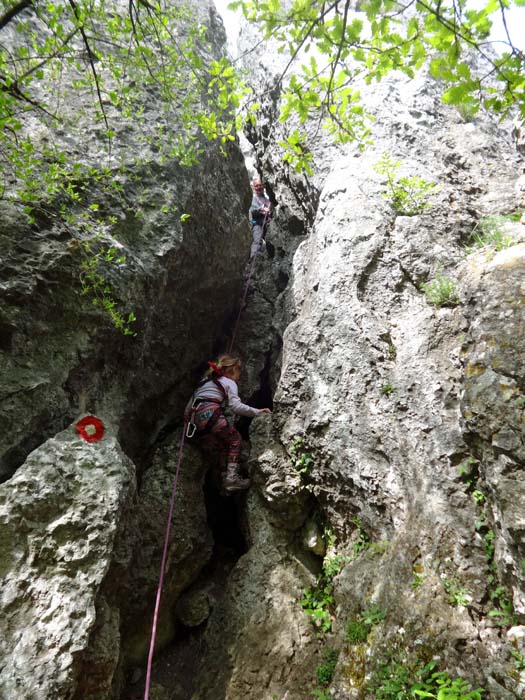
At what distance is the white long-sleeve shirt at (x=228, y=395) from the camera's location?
20.5 ft

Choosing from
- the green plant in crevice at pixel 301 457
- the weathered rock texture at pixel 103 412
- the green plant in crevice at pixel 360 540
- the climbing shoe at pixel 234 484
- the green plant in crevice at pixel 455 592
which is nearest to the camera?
the green plant in crevice at pixel 455 592

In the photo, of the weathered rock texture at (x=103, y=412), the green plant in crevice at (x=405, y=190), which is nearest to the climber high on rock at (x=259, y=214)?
the weathered rock texture at (x=103, y=412)

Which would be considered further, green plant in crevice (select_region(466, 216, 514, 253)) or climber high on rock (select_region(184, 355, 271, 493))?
climber high on rock (select_region(184, 355, 271, 493))

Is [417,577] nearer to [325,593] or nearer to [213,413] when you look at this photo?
[325,593]

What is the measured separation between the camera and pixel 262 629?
4.62 m

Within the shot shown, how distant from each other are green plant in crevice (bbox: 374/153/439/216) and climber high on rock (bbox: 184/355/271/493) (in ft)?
12.0

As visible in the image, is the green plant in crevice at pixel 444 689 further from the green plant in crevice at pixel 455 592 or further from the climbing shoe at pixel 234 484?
the climbing shoe at pixel 234 484

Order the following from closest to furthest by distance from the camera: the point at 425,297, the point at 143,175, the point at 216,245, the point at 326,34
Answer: the point at 326,34 < the point at 425,297 < the point at 143,175 < the point at 216,245

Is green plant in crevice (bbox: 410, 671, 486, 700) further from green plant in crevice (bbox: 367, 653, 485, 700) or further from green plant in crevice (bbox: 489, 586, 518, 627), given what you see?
green plant in crevice (bbox: 489, 586, 518, 627)

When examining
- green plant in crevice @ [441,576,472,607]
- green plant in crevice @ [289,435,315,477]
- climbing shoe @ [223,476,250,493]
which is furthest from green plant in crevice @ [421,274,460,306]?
climbing shoe @ [223,476,250,493]

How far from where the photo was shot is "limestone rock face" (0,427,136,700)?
3.18 meters

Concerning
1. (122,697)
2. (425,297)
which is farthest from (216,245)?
(122,697)

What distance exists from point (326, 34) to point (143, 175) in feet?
11.9

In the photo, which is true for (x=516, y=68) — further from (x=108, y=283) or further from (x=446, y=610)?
(x=108, y=283)
